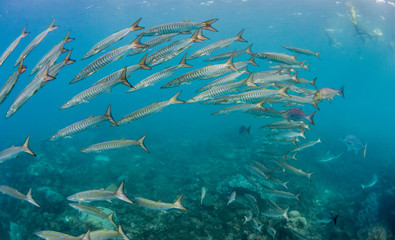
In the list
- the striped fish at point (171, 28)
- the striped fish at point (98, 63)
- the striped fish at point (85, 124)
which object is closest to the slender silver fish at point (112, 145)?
the striped fish at point (85, 124)

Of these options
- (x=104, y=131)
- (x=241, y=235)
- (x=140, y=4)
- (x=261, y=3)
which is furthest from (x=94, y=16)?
(x=241, y=235)

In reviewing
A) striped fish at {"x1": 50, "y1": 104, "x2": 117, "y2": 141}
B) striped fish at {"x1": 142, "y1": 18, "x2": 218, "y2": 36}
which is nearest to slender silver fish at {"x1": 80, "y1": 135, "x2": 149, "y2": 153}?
striped fish at {"x1": 50, "y1": 104, "x2": 117, "y2": 141}

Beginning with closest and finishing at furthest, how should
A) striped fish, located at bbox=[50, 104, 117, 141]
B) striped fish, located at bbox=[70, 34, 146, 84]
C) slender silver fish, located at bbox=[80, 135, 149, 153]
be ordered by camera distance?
1. striped fish, located at bbox=[70, 34, 146, 84]
2. striped fish, located at bbox=[50, 104, 117, 141]
3. slender silver fish, located at bbox=[80, 135, 149, 153]

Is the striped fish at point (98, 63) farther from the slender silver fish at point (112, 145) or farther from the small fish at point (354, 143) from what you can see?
the small fish at point (354, 143)

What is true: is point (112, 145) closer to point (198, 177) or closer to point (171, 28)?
point (171, 28)

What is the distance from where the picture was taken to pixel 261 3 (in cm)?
3234

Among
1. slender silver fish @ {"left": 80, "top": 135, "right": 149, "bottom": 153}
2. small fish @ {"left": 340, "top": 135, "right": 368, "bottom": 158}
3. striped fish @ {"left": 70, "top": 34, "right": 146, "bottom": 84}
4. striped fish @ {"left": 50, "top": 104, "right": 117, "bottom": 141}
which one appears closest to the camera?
striped fish @ {"left": 70, "top": 34, "right": 146, "bottom": 84}

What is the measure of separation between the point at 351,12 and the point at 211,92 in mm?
36563

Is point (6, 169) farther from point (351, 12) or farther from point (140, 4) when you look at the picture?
point (351, 12)

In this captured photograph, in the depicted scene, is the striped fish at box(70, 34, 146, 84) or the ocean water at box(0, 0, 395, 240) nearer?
the striped fish at box(70, 34, 146, 84)

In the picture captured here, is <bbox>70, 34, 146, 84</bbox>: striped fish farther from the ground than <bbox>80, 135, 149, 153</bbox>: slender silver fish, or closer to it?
farther from the ground

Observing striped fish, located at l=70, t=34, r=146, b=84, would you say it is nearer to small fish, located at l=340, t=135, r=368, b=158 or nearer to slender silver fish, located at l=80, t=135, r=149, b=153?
slender silver fish, located at l=80, t=135, r=149, b=153

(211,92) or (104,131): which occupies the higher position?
(211,92)

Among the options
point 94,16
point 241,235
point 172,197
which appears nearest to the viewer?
point 241,235
